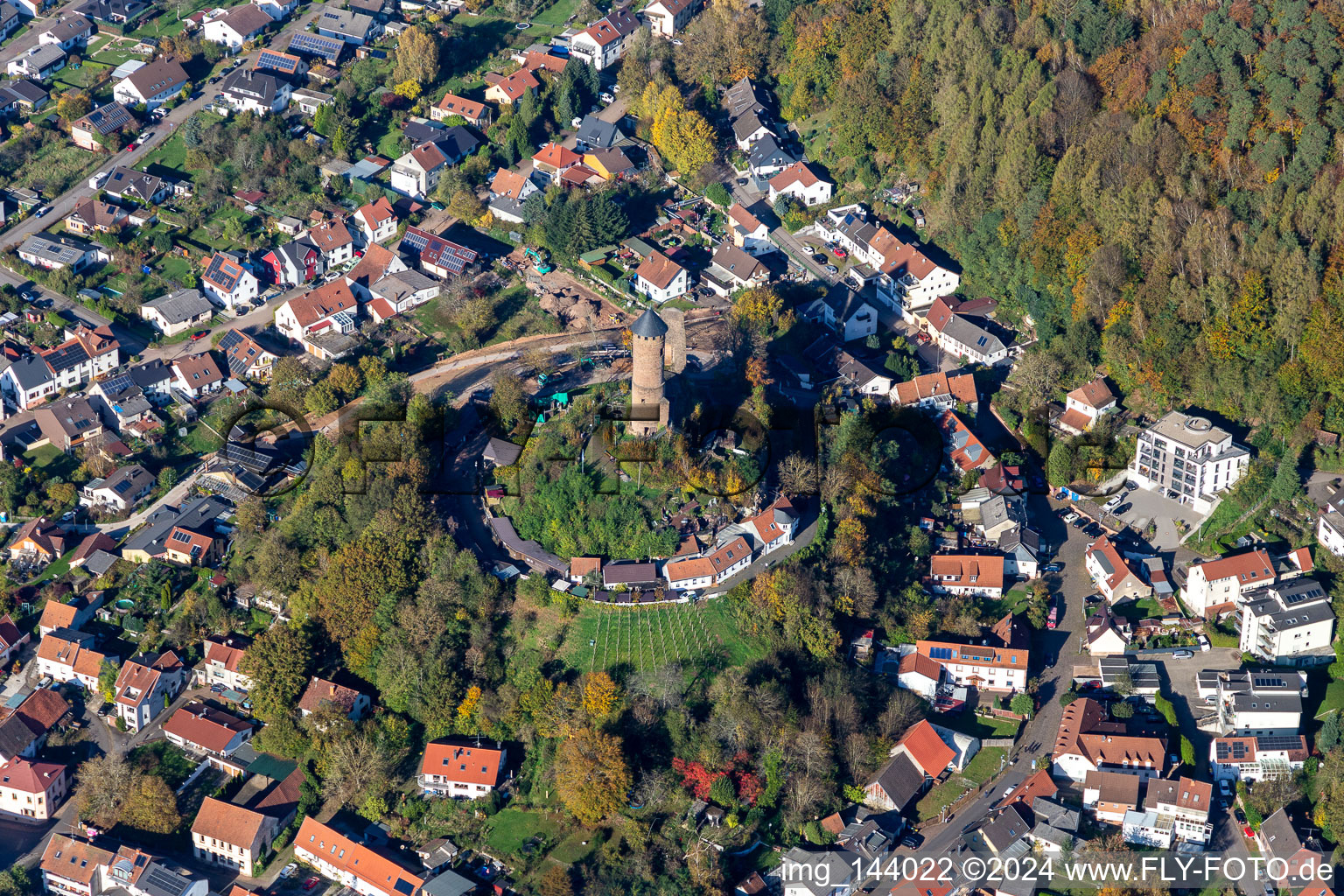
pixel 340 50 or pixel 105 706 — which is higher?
pixel 340 50

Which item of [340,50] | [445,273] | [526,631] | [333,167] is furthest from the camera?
[340,50]

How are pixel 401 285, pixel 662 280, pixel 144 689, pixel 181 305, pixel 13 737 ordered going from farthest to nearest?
1. pixel 401 285
2. pixel 181 305
3. pixel 662 280
4. pixel 144 689
5. pixel 13 737

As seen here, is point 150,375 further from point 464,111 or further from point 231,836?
point 231,836

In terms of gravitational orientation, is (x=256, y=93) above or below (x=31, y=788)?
above

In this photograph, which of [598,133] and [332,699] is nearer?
[332,699]

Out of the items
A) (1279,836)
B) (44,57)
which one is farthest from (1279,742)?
(44,57)

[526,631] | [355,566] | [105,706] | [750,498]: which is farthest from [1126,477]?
[105,706]

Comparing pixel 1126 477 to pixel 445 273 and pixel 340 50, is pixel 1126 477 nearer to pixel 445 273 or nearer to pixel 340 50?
pixel 445 273
